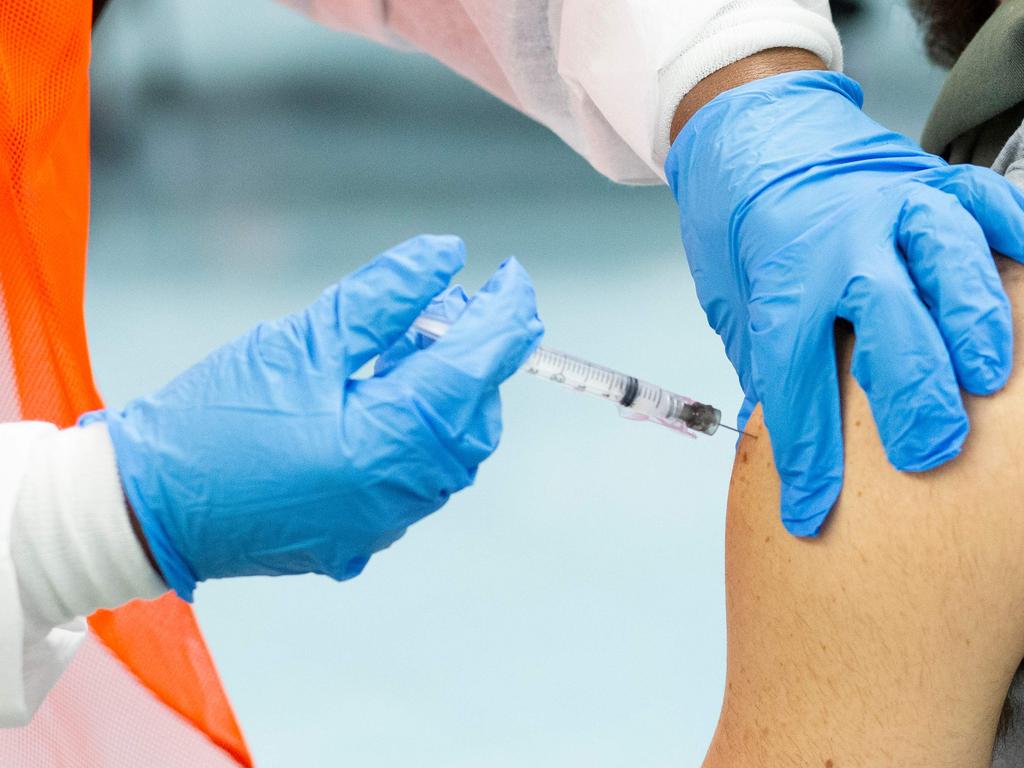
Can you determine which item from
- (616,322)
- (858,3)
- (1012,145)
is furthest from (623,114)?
(858,3)

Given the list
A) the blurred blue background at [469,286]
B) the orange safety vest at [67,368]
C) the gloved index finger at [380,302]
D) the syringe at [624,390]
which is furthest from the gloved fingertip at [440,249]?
the blurred blue background at [469,286]

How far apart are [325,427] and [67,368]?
43 cm

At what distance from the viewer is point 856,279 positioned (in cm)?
93

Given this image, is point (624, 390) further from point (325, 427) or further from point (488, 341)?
point (325, 427)

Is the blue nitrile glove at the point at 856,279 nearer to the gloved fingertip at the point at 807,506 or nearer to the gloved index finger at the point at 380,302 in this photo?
the gloved fingertip at the point at 807,506

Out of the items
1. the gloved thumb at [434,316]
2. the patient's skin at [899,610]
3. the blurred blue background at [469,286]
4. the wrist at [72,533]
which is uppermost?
the gloved thumb at [434,316]

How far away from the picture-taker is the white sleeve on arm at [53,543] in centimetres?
86

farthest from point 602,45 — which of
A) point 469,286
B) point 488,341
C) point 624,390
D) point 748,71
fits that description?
point 469,286

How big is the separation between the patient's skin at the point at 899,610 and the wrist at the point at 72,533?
527 millimetres

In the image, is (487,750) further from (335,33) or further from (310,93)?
(335,33)

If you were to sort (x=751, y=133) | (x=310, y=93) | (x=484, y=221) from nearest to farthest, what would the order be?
(x=751, y=133), (x=484, y=221), (x=310, y=93)

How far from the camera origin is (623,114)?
1420mm

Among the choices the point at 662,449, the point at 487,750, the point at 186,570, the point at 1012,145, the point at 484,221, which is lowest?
the point at 487,750

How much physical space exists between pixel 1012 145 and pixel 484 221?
1542mm
